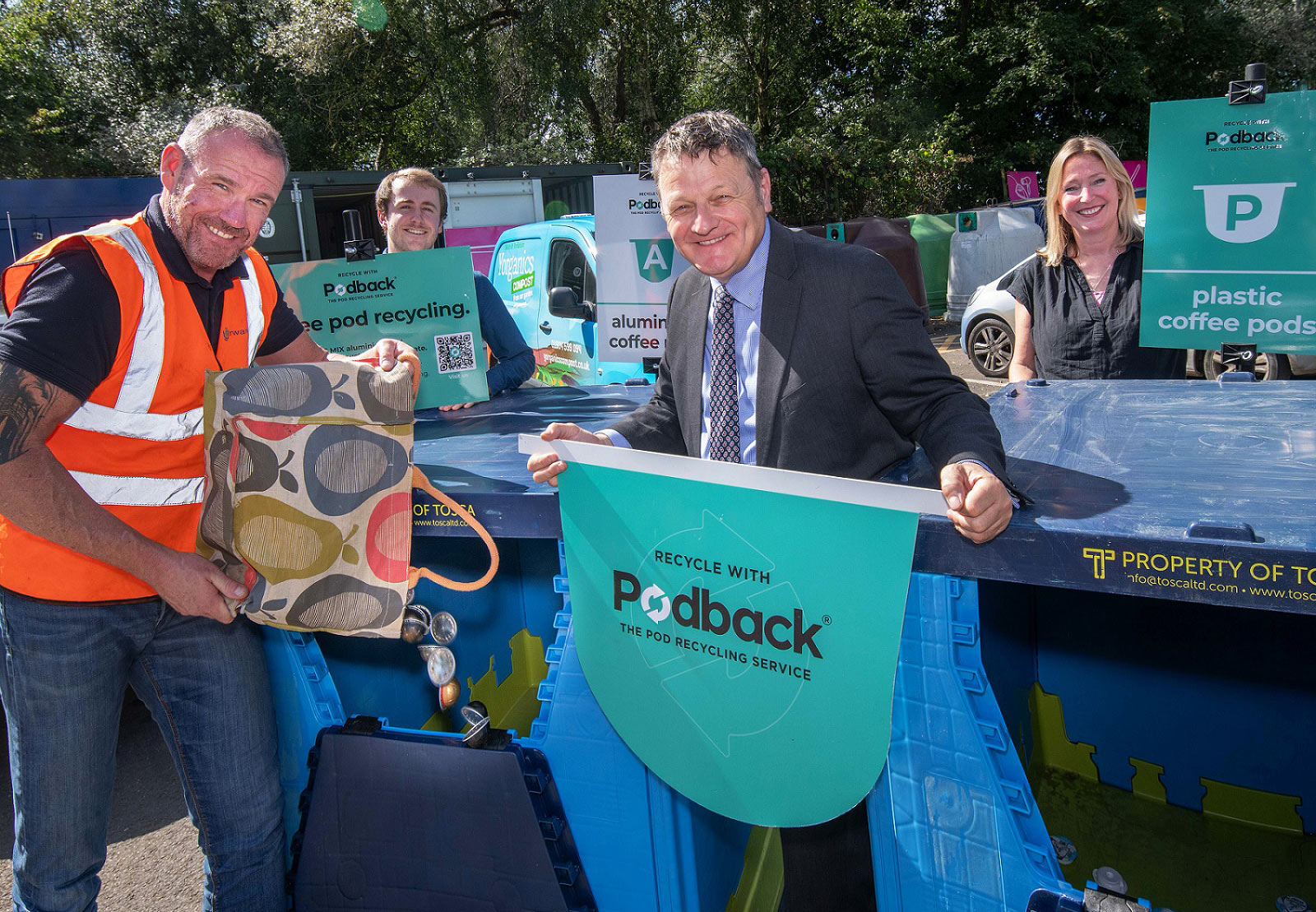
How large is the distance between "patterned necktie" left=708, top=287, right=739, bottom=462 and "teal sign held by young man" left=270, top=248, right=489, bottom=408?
1.45 meters

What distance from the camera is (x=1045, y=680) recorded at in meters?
3.00

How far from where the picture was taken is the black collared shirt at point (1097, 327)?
130 inches

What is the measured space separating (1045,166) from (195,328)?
940 inches

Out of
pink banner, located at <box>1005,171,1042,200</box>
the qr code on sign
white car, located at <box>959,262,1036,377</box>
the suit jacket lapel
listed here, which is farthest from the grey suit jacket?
pink banner, located at <box>1005,171,1042,200</box>

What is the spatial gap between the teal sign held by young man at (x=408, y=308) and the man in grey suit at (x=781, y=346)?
1329 millimetres

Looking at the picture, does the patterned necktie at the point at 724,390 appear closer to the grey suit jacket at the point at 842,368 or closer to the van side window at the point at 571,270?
the grey suit jacket at the point at 842,368

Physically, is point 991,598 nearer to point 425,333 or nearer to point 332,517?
point 332,517

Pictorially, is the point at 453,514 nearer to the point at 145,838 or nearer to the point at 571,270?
the point at 145,838

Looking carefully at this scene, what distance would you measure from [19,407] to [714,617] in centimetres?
137

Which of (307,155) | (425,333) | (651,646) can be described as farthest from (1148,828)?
(307,155)

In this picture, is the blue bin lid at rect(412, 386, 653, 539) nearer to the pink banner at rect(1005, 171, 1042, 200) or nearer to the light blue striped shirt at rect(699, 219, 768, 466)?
the light blue striped shirt at rect(699, 219, 768, 466)

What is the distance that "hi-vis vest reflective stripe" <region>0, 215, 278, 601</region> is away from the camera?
1878 mm

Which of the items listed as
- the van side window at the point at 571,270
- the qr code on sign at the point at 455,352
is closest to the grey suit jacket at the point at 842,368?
the qr code on sign at the point at 455,352

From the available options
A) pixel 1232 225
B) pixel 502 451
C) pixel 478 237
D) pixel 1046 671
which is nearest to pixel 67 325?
pixel 502 451
